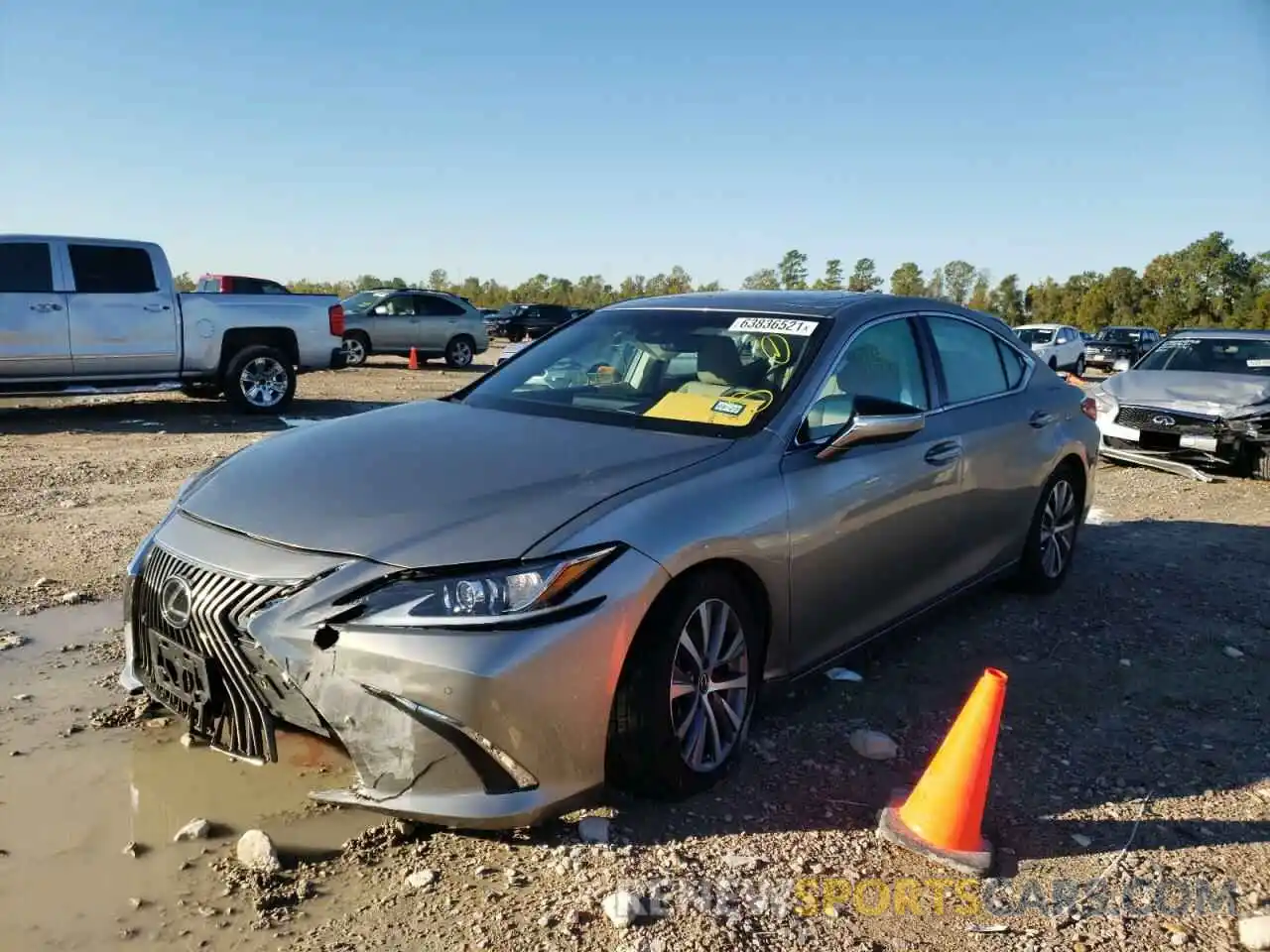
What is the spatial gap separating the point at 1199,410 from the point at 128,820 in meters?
10.2

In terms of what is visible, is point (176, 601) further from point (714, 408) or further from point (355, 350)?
point (355, 350)

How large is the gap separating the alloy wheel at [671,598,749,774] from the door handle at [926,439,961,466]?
1457 mm

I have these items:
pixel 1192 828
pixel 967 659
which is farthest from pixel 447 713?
pixel 967 659

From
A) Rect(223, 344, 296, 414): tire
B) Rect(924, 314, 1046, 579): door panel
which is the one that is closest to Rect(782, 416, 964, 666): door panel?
Rect(924, 314, 1046, 579): door panel

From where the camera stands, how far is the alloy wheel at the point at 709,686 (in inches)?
125

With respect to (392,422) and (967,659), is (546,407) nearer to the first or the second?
(392,422)

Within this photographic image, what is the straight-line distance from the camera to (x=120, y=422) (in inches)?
467

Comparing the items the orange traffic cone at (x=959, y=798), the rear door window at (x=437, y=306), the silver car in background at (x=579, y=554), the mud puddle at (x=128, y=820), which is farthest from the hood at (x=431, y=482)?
the rear door window at (x=437, y=306)

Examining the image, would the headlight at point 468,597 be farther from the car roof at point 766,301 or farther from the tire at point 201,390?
the tire at point 201,390

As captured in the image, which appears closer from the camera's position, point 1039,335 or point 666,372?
point 666,372

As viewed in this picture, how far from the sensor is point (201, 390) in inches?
517

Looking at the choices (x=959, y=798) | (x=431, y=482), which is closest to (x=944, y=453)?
(x=959, y=798)

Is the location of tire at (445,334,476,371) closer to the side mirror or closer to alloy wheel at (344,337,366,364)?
alloy wheel at (344,337,366,364)

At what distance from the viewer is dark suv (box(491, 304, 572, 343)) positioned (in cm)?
3728
